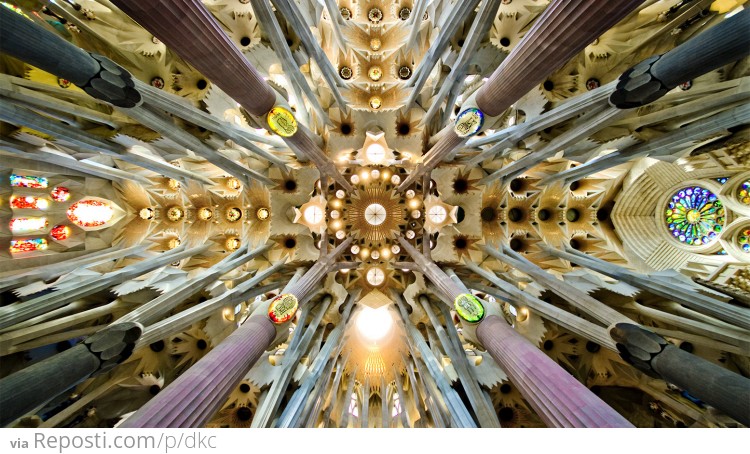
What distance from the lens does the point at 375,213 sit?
15.9m

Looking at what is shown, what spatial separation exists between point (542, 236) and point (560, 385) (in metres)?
10.1

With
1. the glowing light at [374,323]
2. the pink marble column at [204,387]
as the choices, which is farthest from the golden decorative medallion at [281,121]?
the glowing light at [374,323]

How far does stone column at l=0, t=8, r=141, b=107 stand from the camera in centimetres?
438

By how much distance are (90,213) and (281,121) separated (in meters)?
11.0

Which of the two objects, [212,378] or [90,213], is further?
[90,213]

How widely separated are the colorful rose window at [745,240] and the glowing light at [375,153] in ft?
50.7

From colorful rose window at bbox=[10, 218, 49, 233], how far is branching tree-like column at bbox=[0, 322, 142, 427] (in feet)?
27.9

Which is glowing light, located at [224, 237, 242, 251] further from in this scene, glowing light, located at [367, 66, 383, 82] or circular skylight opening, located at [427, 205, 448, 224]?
glowing light, located at [367, 66, 383, 82]

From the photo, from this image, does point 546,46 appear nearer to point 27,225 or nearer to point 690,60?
point 690,60

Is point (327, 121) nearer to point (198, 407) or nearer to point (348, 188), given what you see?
point (348, 188)

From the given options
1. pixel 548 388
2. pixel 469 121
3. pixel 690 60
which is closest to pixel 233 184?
pixel 469 121

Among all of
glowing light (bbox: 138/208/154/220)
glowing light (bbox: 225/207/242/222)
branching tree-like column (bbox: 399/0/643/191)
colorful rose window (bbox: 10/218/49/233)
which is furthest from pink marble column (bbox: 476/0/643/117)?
colorful rose window (bbox: 10/218/49/233)

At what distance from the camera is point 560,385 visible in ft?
18.1

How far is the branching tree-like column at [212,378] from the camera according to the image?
4.93 meters
